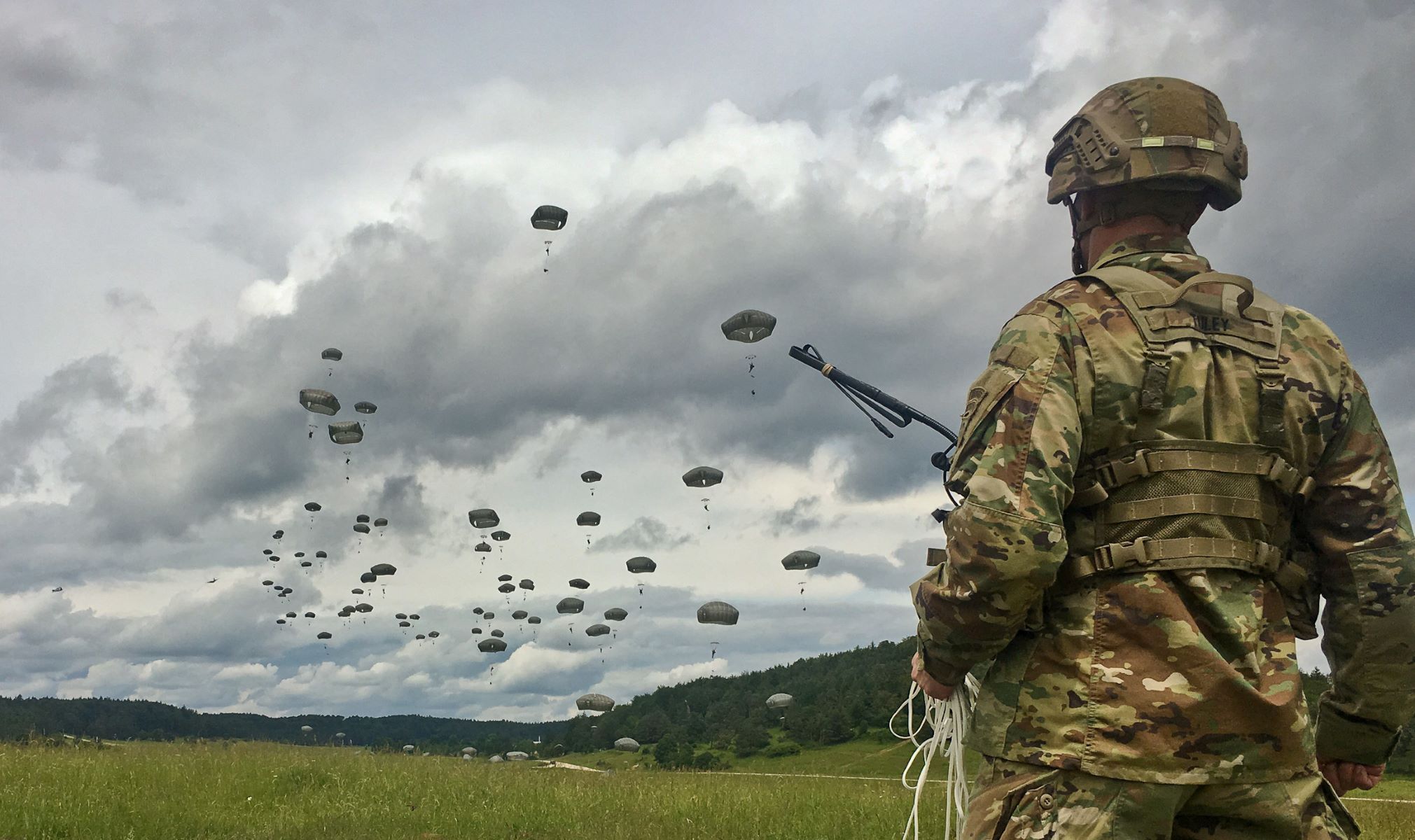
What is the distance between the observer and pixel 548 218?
180 feet

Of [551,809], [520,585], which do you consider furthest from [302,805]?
[520,585]

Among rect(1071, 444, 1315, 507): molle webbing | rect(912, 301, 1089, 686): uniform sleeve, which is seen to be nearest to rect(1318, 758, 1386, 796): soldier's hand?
rect(1071, 444, 1315, 507): molle webbing

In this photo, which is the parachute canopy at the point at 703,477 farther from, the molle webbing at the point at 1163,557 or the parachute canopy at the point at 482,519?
the molle webbing at the point at 1163,557

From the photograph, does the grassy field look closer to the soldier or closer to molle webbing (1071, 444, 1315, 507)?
the soldier

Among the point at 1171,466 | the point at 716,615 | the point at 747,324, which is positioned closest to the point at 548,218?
the point at 747,324

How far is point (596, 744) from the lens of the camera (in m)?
155

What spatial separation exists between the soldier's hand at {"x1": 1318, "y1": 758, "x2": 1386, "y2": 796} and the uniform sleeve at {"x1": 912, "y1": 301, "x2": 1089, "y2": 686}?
1.71m

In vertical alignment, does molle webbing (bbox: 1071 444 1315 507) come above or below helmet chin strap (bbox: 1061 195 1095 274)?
below

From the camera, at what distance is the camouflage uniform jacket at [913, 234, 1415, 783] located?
3.32 metres

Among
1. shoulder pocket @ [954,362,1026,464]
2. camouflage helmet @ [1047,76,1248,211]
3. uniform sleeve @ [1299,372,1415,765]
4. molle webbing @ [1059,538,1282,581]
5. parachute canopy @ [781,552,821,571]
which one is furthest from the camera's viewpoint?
parachute canopy @ [781,552,821,571]

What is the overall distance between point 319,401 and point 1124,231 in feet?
190

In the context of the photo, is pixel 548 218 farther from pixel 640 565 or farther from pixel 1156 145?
pixel 1156 145

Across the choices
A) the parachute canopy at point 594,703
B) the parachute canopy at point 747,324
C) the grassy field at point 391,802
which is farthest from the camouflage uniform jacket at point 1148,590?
the parachute canopy at point 594,703

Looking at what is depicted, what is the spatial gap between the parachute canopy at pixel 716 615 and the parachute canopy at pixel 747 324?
63.5ft
